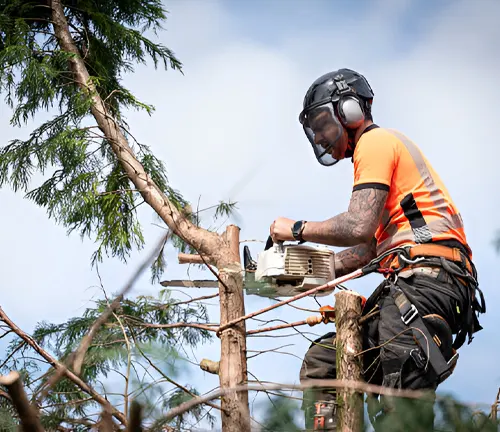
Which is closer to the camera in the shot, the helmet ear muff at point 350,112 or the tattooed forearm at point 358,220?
the tattooed forearm at point 358,220

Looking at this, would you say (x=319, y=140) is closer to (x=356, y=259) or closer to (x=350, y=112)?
(x=350, y=112)

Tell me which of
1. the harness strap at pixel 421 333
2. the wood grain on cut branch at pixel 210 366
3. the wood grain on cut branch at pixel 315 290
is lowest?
the harness strap at pixel 421 333

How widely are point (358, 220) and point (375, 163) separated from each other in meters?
0.30

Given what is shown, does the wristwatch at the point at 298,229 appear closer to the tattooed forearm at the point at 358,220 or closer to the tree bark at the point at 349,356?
the tattooed forearm at the point at 358,220

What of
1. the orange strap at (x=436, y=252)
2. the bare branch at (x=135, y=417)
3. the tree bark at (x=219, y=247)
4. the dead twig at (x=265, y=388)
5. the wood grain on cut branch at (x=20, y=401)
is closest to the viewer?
the bare branch at (x=135, y=417)

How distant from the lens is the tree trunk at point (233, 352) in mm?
4219

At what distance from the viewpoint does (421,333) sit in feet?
11.5

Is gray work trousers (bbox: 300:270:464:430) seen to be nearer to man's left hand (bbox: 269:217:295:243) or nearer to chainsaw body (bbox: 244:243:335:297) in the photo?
chainsaw body (bbox: 244:243:335:297)

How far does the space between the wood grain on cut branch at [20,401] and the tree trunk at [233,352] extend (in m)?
2.50

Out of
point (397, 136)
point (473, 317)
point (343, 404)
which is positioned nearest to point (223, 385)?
point (343, 404)

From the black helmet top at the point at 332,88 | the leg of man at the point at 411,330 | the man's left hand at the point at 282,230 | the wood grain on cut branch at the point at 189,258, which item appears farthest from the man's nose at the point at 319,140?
the wood grain on cut branch at the point at 189,258

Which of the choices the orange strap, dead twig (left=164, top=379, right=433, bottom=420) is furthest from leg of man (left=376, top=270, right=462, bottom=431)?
dead twig (left=164, top=379, right=433, bottom=420)

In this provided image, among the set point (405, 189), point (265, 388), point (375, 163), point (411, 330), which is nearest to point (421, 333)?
point (411, 330)

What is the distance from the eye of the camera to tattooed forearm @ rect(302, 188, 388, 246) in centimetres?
371
